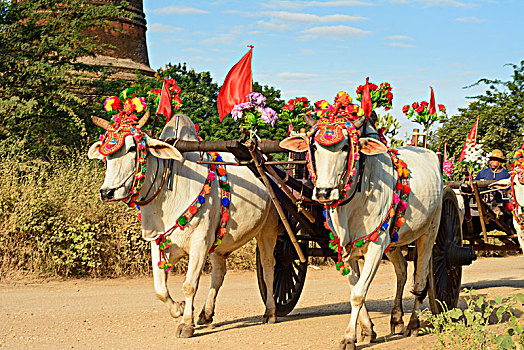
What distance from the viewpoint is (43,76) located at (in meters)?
13.5

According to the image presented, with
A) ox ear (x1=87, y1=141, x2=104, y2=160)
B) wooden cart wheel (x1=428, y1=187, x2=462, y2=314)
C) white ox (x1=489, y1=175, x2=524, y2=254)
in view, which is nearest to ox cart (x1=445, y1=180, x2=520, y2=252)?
white ox (x1=489, y1=175, x2=524, y2=254)

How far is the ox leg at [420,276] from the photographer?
679 cm

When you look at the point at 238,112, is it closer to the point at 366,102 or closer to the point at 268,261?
the point at 366,102

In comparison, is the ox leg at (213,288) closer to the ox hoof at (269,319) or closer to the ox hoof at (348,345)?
the ox hoof at (269,319)

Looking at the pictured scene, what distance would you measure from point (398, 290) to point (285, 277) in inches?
57.8

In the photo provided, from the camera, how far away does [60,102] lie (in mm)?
13688

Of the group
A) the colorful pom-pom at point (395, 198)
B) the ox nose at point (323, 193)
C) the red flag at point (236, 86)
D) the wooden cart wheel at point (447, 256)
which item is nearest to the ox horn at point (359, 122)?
the ox nose at point (323, 193)

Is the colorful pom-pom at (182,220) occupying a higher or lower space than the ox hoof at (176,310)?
higher

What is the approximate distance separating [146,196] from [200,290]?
4335 mm

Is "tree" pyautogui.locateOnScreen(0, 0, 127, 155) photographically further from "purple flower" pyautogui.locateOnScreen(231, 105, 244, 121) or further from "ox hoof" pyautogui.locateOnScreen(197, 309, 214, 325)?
"purple flower" pyautogui.locateOnScreen(231, 105, 244, 121)

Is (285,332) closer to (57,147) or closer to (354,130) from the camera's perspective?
(354,130)

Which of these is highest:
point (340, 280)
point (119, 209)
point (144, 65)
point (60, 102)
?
point (144, 65)

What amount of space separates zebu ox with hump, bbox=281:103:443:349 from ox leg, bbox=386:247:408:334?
0.01m

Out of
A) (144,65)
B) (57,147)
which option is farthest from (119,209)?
(144,65)
